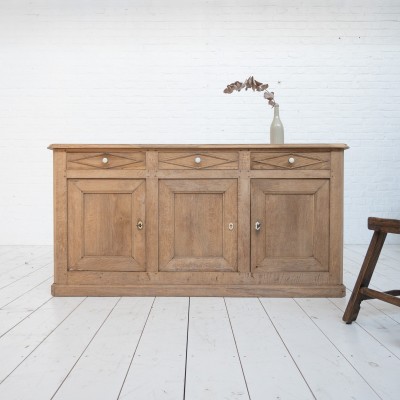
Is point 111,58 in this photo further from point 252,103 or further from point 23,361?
point 23,361

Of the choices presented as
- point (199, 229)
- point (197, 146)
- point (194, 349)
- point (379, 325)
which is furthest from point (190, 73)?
point (194, 349)

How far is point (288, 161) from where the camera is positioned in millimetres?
2469

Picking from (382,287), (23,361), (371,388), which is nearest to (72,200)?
(23,361)

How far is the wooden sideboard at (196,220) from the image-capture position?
2457mm

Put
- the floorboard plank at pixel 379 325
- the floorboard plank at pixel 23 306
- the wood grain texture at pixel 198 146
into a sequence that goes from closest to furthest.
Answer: the floorboard plank at pixel 379 325 → the floorboard plank at pixel 23 306 → the wood grain texture at pixel 198 146

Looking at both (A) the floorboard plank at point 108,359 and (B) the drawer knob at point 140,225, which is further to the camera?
(B) the drawer knob at point 140,225

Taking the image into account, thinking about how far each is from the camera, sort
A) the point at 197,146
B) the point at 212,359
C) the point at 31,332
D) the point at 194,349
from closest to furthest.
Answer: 1. the point at 212,359
2. the point at 194,349
3. the point at 31,332
4. the point at 197,146

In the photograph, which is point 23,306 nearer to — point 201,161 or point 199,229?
point 199,229

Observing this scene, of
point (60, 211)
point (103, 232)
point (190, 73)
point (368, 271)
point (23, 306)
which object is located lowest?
point (23, 306)

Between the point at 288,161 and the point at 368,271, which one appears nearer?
the point at 368,271

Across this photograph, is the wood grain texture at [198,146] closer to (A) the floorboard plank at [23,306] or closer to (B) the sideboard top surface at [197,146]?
(B) the sideboard top surface at [197,146]

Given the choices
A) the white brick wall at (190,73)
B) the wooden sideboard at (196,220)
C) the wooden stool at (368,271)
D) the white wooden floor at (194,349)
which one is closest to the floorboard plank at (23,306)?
the white wooden floor at (194,349)

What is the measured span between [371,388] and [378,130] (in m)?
3.92

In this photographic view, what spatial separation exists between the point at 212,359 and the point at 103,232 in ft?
3.77
